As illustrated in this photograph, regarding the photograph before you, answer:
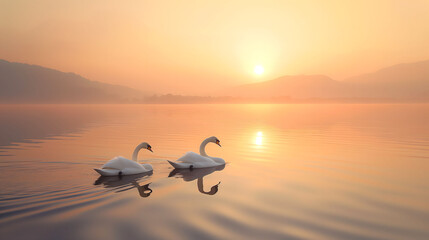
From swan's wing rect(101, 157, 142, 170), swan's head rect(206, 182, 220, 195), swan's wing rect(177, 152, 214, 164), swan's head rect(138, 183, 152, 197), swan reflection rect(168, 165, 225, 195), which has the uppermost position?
swan's wing rect(177, 152, 214, 164)

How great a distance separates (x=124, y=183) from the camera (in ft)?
43.7

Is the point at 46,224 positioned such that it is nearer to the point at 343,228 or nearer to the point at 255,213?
the point at 255,213

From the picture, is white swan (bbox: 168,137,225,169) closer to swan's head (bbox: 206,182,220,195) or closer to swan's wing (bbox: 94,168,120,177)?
swan's wing (bbox: 94,168,120,177)

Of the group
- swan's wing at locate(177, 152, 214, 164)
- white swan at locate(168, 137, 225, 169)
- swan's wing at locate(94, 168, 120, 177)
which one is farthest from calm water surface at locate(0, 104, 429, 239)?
swan's wing at locate(177, 152, 214, 164)

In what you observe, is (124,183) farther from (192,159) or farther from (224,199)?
(224,199)

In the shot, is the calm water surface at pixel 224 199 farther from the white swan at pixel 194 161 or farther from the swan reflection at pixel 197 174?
the white swan at pixel 194 161

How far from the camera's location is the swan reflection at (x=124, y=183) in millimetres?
12335

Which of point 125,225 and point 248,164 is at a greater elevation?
point 248,164

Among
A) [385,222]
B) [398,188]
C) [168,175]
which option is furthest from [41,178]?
[398,188]

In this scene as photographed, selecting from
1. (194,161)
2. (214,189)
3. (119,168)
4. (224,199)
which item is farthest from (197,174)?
(224,199)

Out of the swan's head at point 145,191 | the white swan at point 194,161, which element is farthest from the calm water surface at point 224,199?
the white swan at point 194,161

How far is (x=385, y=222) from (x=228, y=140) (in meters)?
19.6

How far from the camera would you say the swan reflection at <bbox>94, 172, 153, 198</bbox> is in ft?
40.5

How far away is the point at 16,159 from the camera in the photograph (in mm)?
18438
